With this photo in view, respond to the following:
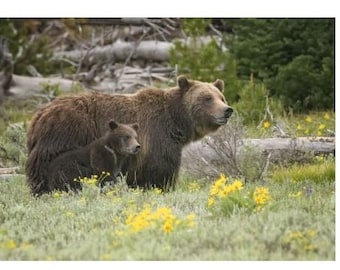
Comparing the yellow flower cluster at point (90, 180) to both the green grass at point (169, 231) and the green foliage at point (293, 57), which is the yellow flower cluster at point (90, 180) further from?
the green foliage at point (293, 57)

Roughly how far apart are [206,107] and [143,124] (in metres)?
0.75

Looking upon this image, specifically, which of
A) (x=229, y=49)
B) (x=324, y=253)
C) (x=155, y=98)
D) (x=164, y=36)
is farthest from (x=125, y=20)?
(x=324, y=253)

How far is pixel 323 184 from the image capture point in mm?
9453

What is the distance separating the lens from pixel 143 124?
985cm

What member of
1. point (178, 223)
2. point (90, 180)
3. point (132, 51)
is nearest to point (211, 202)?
point (178, 223)

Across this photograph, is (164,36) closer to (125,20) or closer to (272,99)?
(125,20)

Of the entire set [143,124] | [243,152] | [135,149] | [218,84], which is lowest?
[243,152]

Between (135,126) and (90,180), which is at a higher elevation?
A: (135,126)

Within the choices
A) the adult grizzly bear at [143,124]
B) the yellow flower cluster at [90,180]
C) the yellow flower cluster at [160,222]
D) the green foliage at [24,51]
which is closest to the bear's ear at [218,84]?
the adult grizzly bear at [143,124]

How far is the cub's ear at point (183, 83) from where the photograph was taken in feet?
32.7

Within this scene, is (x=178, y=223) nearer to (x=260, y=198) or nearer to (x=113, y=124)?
(x=260, y=198)

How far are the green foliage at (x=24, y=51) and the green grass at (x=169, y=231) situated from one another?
30.3 ft

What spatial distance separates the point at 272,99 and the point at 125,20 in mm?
4662

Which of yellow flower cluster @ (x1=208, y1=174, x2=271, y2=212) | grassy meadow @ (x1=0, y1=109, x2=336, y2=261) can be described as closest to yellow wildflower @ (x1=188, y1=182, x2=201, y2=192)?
grassy meadow @ (x1=0, y1=109, x2=336, y2=261)
